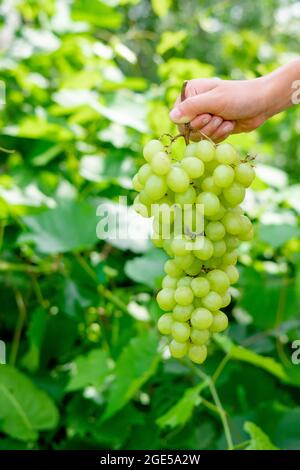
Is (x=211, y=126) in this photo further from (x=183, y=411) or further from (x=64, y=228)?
(x=64, y=228)

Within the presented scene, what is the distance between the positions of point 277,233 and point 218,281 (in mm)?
650

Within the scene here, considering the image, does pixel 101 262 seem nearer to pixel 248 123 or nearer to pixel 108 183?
pixel 108 183

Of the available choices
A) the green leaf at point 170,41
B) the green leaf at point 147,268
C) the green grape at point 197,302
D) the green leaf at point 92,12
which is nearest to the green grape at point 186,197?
the green grape at point 197,302

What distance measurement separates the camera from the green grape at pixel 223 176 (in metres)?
0.55

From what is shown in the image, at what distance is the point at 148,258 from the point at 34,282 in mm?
245

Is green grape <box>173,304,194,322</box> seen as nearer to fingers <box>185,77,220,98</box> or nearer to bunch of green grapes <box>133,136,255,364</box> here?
bunch of green grapes <box>133,136,255,364</box>

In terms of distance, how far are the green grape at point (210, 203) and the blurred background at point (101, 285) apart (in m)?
0.43

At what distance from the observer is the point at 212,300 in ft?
1.94

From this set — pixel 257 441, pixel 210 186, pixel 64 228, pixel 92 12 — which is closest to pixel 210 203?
pixel 210 186
